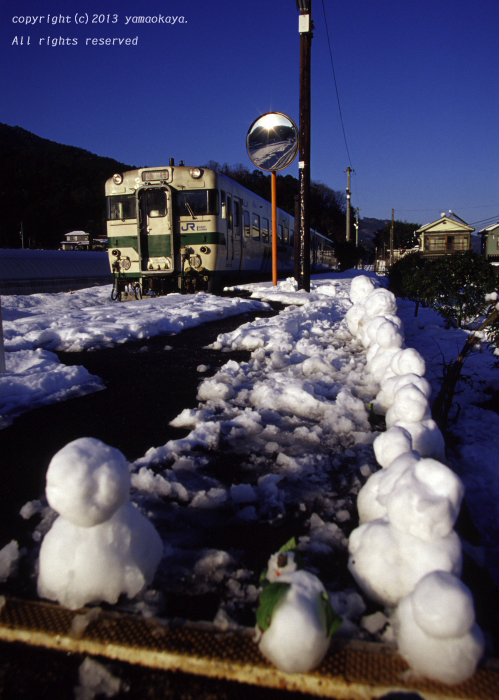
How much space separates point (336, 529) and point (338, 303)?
20.9 feet

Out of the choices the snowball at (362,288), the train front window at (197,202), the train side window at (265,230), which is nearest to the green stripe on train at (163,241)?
the train front window at (197,202)

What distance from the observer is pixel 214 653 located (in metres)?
0.93

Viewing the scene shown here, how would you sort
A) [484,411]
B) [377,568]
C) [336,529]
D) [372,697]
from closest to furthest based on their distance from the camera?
[372,697], [377,568], [336,529], [484,411]

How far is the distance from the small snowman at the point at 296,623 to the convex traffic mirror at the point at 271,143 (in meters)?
8.06

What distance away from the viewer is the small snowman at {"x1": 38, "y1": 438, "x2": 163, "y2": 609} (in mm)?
1054

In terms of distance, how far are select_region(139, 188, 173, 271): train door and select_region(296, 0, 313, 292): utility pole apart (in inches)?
123

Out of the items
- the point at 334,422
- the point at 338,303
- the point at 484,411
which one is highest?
the point at 338,303

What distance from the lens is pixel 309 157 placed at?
9.05 m

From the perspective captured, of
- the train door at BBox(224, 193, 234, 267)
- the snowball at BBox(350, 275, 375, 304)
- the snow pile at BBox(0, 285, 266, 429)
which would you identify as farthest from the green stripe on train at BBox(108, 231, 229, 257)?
the snowball at BBox(350, 275, 375, 304)

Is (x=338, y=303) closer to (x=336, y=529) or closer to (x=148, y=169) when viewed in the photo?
(x=148, y=169)

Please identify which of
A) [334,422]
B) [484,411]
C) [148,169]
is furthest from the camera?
[148,169]

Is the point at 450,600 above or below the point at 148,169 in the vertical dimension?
below

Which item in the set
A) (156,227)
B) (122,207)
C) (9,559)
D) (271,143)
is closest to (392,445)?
(9,559)

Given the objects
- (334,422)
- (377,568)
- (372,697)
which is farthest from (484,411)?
(372,697)
